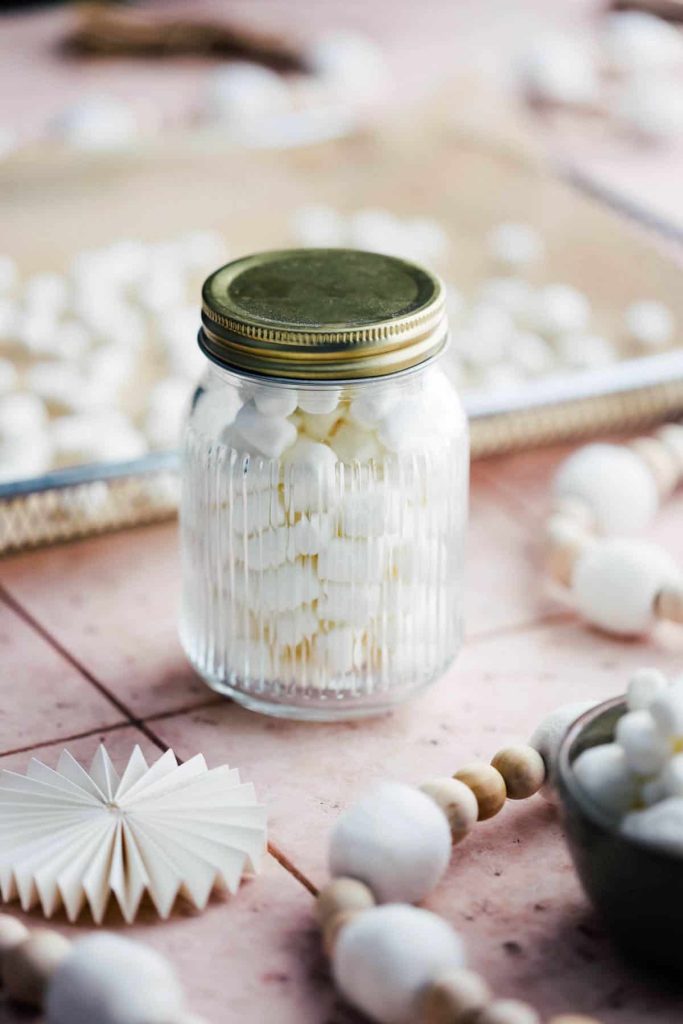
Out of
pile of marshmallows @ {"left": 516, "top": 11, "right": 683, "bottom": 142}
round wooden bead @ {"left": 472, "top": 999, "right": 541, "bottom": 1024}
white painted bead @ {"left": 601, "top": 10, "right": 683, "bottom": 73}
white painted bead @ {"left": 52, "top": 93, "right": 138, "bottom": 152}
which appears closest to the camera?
round wooden bead @ {"left": 472, "top": 999, "right": 541, "bottom": 1024}

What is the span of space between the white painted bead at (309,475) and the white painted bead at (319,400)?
15 mm

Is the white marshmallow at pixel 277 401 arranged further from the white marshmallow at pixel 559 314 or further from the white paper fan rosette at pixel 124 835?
the white marshmallow at pixel 559 314

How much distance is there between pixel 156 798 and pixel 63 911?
2.5 inches

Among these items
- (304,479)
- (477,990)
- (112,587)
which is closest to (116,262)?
(112,587)

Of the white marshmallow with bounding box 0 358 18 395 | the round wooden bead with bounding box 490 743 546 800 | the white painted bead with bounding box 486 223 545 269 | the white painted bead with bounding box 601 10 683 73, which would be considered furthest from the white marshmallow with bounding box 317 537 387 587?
the white painted bead with bounding box 601 10 683 73

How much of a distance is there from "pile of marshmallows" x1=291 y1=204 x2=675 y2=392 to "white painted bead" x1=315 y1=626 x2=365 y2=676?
0.30 m

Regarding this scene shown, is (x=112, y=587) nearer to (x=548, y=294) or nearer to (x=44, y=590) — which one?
(x=44, y=590)

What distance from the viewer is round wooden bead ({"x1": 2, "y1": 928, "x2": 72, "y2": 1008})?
52cm

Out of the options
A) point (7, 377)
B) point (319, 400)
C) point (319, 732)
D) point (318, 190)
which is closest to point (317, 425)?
point (319, 400)

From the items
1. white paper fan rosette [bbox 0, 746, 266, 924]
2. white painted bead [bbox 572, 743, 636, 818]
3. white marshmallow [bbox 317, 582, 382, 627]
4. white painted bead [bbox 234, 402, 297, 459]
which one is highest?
white painted bead [bbox 234, 402, 297, 459]

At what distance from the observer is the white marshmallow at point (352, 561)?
68cm

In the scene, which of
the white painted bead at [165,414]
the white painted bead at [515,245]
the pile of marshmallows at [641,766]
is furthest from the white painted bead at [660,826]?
the white painted bead at [515,245]

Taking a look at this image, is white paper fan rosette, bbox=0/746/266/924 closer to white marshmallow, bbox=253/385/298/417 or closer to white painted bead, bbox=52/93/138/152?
white marshmallow, bbox=253/385/298/417

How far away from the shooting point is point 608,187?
125cm
